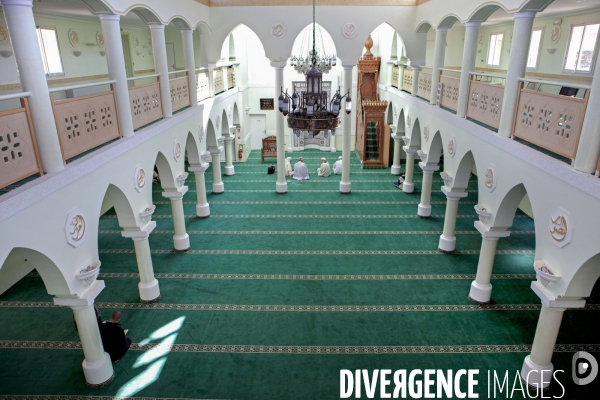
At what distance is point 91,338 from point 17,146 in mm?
2768

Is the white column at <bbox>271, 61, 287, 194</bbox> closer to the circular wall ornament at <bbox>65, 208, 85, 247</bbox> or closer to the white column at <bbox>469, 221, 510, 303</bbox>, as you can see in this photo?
the white column at <bbox>469, 221, 510, 303</bbox>

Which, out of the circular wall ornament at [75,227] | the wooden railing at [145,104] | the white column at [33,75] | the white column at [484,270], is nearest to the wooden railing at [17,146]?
the white column at [33,75]

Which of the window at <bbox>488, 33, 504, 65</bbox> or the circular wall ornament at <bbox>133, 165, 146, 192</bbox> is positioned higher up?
the window at <bbox>488, 33, 504, 65</bbox>

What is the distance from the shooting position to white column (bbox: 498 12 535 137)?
19.2 feet

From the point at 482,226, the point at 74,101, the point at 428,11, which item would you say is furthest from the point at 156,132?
the point at 428,11

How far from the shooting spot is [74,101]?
4961 millimetres

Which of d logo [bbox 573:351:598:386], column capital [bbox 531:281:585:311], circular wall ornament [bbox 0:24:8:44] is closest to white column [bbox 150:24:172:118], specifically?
circular wall ornament [bbox 0:24:8:44]

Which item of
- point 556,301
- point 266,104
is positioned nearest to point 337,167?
point 266,104

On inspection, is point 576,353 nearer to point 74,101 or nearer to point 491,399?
point 491,399

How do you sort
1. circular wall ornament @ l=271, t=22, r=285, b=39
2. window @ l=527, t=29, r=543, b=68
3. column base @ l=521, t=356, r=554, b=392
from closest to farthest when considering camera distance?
1. column base @ l=521, t=356, r=554, b=392
2. window @ l=527, t=29, r=543, b=68
3. circular wall ornament @ l=271, t=22, r=285, b=39

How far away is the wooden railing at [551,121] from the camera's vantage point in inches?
182

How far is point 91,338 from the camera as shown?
18.2 ft

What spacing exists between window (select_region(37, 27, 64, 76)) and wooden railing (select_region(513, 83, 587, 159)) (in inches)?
363

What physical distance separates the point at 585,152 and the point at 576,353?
3449 millimetres
